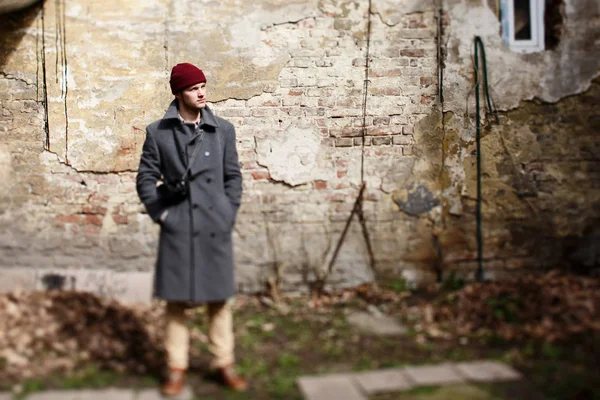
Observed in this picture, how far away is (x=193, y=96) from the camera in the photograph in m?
3.43

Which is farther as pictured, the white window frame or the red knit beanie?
the white window frame

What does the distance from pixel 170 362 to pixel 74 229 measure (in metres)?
2.30

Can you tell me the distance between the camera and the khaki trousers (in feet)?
10.6

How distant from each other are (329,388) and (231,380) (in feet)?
1.89

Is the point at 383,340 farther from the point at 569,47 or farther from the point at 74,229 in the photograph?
the point at 569,47

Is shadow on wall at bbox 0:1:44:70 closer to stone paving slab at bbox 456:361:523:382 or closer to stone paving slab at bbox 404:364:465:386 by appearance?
stone paving slab at bbox 404:364:465:386

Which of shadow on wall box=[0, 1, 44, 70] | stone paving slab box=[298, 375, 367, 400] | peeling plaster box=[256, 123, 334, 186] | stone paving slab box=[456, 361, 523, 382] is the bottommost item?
stone paving slab box=[298, 375, 367, 400]

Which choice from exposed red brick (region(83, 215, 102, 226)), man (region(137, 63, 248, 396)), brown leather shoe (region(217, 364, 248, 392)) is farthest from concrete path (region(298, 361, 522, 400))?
exposed red brick (region(83, 215, 102, 226))

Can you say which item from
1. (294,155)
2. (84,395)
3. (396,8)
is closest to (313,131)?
(294,155)

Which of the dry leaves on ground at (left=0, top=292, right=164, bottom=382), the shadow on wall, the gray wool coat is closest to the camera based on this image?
the gray wool coat

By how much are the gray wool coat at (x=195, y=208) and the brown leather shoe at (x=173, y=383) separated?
0.43 metres

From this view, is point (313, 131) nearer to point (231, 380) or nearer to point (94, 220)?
point (94, 220)

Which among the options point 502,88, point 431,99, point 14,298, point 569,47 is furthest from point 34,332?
point 569,47

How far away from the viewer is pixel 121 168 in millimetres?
5023
